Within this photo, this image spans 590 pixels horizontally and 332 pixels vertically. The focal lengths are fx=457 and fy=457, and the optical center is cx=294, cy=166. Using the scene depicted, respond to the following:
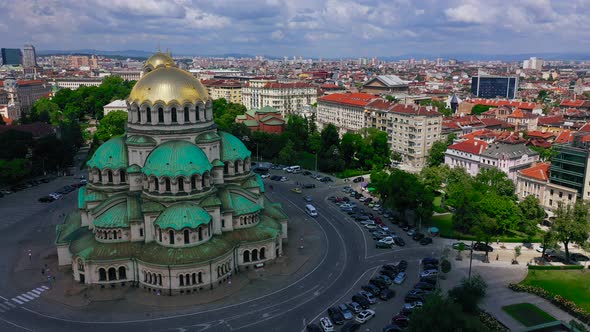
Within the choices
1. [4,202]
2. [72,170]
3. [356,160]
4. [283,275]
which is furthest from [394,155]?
[4,202]

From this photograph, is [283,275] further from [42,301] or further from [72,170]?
[72,170]

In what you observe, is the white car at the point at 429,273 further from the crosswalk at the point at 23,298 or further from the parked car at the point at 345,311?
the crosswalk at the point at 23,298

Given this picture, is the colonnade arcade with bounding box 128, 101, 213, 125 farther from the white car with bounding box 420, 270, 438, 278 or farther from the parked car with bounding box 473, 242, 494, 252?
the parked car with bounding box 473, 242, 494, 252

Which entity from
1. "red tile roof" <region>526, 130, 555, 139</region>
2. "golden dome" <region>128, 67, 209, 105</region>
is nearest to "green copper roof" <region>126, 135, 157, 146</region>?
"golden dome" <region>128, 67, 209, 105</region>

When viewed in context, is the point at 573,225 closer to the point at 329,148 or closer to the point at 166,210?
the point at 166,210

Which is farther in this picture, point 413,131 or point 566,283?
point 413,131

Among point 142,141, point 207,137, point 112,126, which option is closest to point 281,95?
point 112,126
